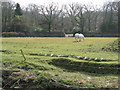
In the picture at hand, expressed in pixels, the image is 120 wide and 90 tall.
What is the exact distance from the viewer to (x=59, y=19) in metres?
72.6

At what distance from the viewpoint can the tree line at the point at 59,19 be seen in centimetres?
5893

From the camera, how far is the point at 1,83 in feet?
33.4

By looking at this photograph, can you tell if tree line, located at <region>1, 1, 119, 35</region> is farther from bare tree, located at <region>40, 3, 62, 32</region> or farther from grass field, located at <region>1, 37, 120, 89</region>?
grass field, located at <region>1, 37, 120, 89</region>

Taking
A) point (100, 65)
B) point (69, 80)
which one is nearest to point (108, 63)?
point (100, 65)

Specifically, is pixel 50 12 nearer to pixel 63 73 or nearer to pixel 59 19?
pixel 59 19

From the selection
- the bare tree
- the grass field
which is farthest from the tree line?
the grass field

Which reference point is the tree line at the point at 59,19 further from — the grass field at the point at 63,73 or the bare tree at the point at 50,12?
the grass field at the point at 63,73

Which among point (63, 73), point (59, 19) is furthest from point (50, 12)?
point (63, 73)

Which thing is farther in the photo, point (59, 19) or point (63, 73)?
point (59, 19)

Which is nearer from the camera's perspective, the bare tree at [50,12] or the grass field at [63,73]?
the grass field at [63,73]

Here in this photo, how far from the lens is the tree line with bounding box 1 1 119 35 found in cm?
5893

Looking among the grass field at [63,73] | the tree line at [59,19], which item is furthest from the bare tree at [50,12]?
the grass field at [63,73]

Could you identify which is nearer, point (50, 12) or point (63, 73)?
point (63, 73)

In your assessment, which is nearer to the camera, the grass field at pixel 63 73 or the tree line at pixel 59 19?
the grass field at pixel 63 73
